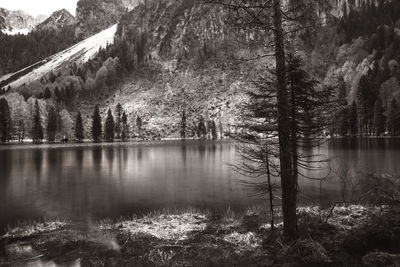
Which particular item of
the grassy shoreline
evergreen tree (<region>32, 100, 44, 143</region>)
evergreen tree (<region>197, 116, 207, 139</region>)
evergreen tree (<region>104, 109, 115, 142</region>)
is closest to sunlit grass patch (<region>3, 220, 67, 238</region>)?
the grassy shoreline

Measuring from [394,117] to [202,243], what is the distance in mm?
92407

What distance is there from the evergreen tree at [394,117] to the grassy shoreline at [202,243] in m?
82.0

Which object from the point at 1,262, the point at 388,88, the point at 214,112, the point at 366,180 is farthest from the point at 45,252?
the point at 214,112

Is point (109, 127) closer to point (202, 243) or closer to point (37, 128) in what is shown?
point (37, 128)

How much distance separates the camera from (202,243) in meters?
12.6

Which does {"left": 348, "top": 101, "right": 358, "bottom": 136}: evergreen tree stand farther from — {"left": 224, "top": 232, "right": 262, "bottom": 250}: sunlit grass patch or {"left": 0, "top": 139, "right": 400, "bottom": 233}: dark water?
{"left": 224, "top": 232, "right": 262, "bottom": 250}: sunlit grass patch

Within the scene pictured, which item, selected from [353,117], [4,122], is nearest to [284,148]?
[353,117]

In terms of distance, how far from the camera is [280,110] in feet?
33.9

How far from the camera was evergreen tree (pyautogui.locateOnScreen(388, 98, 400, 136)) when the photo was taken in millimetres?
85963

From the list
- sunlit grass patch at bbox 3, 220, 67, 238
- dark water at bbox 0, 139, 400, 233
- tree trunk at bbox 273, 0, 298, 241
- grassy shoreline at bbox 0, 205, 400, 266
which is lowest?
dark water at bbox 0, 139, 400, 233

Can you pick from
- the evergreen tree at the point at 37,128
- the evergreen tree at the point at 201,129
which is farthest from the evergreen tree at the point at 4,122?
the evergreen tree at the point at 201,129

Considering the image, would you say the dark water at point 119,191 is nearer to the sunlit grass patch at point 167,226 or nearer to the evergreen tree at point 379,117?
the sunlit grass patch at point 167,226

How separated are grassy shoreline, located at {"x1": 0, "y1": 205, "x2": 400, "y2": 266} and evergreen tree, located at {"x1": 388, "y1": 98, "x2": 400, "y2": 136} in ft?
269

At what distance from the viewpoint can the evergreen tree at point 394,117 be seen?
85963mm
